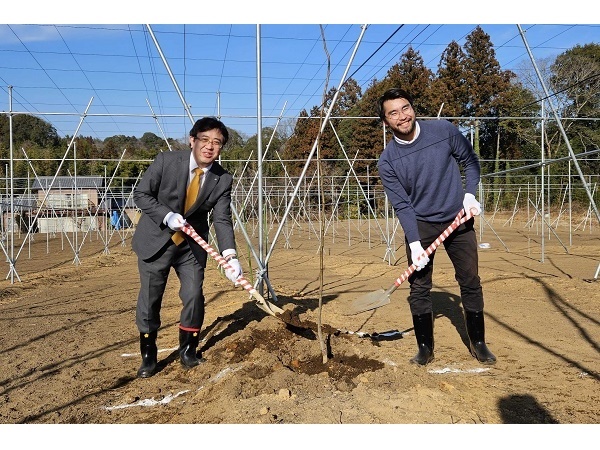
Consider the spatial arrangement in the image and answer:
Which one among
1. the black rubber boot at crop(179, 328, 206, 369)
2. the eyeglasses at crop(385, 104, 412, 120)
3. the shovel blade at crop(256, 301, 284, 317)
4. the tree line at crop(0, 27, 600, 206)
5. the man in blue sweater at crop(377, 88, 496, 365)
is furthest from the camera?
the tree line at crop(0, 27, 600, 206)

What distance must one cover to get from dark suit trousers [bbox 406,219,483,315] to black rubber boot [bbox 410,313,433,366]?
0.05 meters

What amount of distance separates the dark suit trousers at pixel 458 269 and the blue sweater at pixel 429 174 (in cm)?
9

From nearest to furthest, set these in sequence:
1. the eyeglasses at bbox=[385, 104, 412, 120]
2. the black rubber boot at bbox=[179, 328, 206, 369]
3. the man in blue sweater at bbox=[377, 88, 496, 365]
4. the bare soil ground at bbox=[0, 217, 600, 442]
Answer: the bare soil ground at bbox=[0, 217, 600, 442] → the eyeglasses at bbox=[385, 104, 412, 120] → the man in blue sweater at bbox=[377, 88, 496, 365] → the black rubber boot at bbox=[179, 328, 206, 369]

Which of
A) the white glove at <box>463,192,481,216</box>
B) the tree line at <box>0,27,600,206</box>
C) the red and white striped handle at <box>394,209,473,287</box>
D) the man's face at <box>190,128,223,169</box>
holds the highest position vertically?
the tree line at <box>0,27,600,206</box>

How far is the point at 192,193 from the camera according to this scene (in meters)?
3.74

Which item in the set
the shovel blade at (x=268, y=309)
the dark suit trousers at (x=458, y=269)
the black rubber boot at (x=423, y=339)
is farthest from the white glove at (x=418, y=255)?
the shovel blade at (x=268, y=309)

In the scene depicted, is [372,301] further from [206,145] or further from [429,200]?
[206,145]

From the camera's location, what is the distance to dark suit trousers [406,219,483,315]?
357 centimetres

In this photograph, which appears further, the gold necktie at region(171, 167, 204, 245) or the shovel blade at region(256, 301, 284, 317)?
the shovel blade at region(256, 301, 284, 317)

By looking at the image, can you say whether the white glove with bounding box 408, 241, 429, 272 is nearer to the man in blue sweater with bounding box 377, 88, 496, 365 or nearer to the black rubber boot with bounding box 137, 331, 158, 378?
the man in blue sweater with bounding box 377, 88, 496, 365

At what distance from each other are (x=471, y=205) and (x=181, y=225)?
6.09 feet

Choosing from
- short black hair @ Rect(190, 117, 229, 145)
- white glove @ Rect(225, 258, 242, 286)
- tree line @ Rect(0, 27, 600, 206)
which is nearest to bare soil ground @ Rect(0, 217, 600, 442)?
white glove @ Rect(225, 258, 242, 286)

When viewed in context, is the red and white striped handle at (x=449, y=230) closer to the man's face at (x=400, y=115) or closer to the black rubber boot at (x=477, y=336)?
the black rubber boot at (x=477, y=336)

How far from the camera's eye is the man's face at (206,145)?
357 cm
